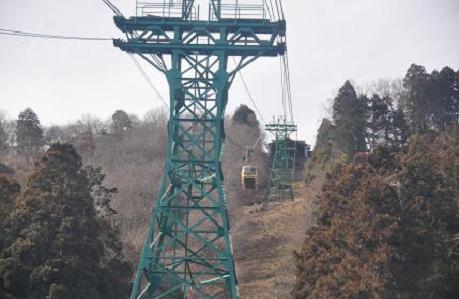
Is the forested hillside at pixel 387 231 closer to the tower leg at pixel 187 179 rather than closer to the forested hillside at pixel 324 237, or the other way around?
the forested hillside at pixel 324 237

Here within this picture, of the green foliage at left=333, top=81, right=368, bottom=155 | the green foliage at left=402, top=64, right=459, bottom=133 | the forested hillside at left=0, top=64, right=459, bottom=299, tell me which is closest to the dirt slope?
the forested hillside at left=0, top=64, right=459, bottom=299

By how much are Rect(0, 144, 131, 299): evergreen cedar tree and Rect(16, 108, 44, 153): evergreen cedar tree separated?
1332 inches

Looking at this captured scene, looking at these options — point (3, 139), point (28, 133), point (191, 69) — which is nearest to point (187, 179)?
point (191, 69)

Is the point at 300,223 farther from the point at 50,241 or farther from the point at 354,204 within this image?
the point at 50,241

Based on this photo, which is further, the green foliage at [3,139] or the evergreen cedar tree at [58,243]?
the green foliage at [3,139]

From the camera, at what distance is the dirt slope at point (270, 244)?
2902cm

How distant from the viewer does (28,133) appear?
2251 inches

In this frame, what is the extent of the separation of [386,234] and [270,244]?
15039mm

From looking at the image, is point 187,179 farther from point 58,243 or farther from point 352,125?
point 352,125

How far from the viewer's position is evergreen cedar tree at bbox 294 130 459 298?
67.8 ft

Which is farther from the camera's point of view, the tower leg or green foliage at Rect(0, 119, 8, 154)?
green foliage at Rect(0, 119, 8, 154)

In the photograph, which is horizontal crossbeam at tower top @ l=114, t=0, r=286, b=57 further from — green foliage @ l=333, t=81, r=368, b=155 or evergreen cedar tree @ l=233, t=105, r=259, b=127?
evergreen cedar tree @ l=233, t=105, r=259, b=127

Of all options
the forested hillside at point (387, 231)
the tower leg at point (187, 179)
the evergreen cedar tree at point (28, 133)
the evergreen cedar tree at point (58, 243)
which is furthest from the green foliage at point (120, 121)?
the tower leg at point (187, 179)

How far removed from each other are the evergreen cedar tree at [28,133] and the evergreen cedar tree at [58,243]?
111 feet
